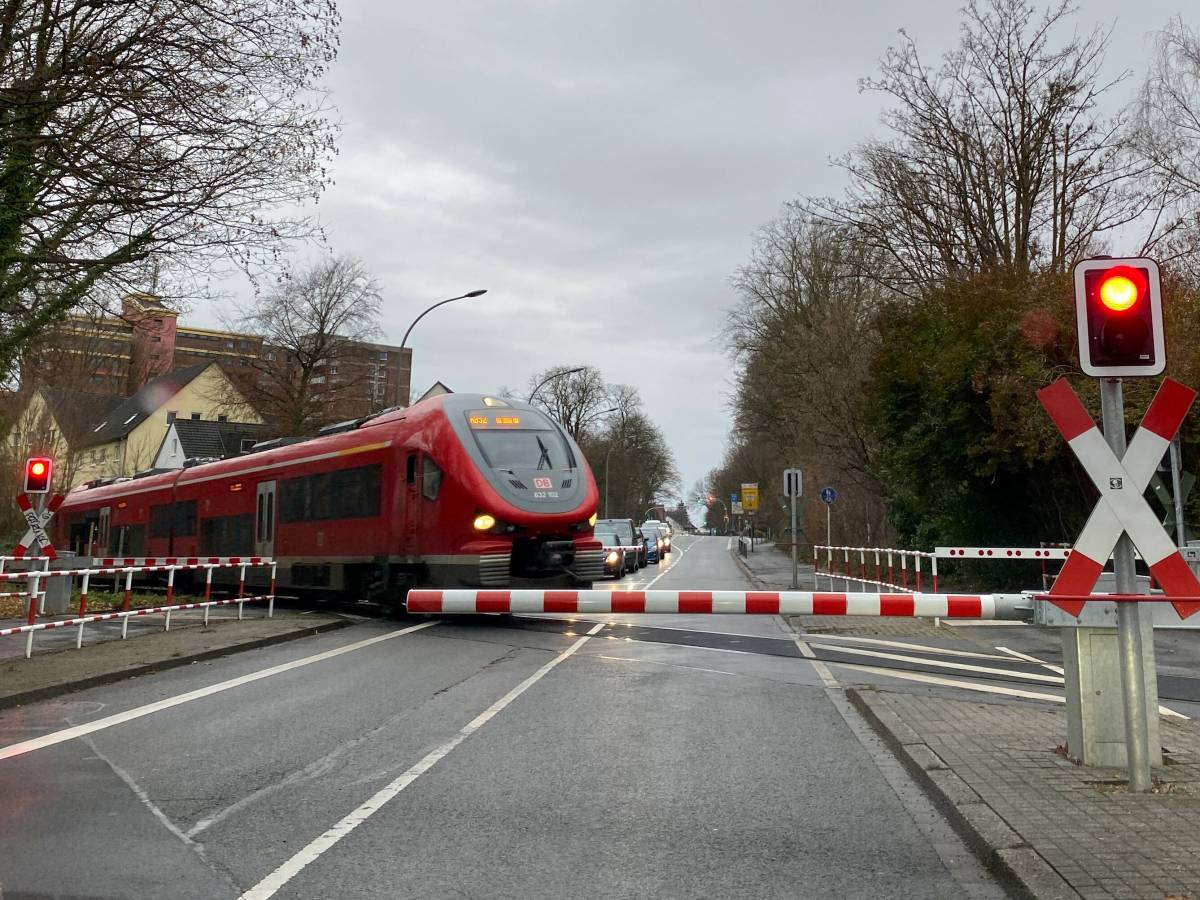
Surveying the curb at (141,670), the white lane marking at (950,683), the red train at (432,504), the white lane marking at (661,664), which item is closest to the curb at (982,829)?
the white lane marking at (950,683)

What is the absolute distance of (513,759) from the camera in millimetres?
6371

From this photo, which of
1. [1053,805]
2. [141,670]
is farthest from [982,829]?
[141,670]

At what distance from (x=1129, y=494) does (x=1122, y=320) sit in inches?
35.9

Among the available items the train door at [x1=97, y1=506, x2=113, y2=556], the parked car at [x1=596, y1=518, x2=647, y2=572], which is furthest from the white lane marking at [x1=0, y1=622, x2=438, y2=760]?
the parked car at [x1=596, y1=518, x2=647, y2=572]

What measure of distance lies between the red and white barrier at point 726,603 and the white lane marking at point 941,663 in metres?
4.58

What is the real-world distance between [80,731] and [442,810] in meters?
3.70

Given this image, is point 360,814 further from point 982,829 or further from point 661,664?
point 661,664

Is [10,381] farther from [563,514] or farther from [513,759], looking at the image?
[513,759]

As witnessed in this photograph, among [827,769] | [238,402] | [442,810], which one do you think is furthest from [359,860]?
[238,402]

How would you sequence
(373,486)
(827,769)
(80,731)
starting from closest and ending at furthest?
1. (827,769)
2. (80,731)
3. (373,486)

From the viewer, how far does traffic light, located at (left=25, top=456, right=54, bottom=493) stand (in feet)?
50.3

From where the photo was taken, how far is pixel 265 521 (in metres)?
19.8

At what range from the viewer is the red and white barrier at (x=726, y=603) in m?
5.74

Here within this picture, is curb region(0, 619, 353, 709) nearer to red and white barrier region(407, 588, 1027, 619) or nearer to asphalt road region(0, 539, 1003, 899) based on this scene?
asphalt road region(0, 539, 1003, 899)
